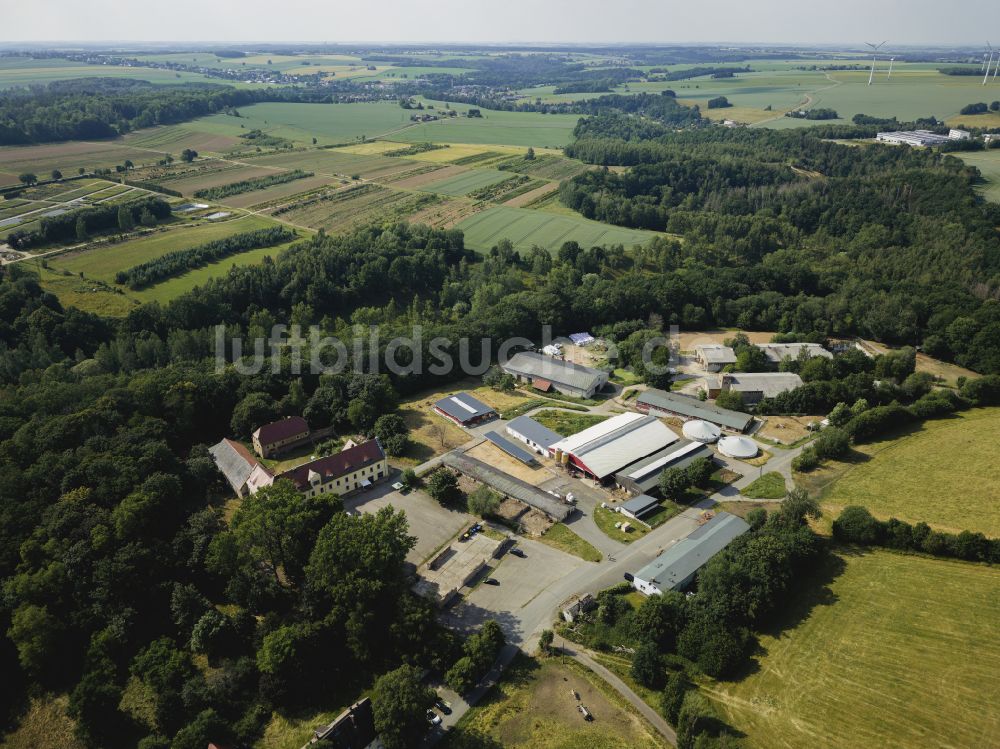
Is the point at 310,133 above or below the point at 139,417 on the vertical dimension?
above

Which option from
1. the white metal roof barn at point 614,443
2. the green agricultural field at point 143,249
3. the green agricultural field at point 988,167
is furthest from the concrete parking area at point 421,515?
the green agricultural field at point 988,167

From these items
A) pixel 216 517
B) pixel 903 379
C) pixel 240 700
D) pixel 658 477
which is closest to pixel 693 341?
pixel 903 379

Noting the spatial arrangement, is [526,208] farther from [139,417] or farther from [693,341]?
[139,417]

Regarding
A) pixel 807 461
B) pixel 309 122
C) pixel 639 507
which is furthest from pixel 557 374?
pixel 309 122

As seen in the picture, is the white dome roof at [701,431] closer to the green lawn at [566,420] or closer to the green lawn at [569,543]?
the green lawn at [566,420]

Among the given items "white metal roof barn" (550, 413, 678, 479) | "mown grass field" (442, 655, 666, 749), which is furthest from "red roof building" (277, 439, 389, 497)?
"mown grass field" (442, 655, 666, 749)

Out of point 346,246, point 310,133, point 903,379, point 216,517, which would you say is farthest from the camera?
point 310,133

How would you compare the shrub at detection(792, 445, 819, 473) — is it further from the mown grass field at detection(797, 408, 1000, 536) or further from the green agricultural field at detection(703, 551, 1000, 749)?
the green agricultural field at detection(703, 551, 1000, 749)

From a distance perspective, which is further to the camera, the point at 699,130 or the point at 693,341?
the point at 699,130
